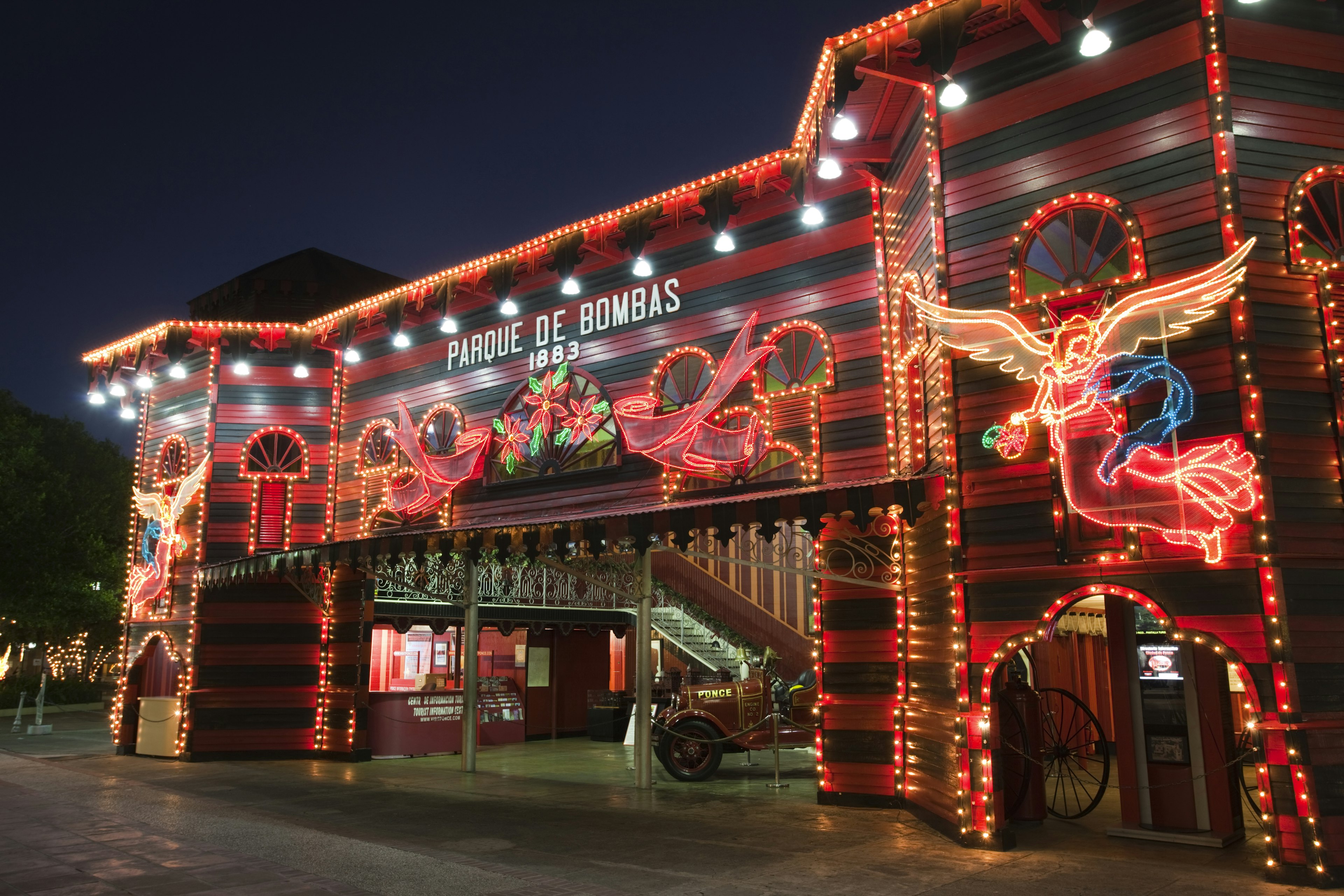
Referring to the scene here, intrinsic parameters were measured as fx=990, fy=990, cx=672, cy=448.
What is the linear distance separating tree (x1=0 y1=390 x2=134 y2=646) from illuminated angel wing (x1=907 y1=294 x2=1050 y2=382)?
Result: 29.8 meters

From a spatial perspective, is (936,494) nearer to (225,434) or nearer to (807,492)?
(807,492)

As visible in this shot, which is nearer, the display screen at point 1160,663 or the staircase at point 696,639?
the display screen at point 1160,663

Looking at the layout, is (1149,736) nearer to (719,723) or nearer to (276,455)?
(719,723)

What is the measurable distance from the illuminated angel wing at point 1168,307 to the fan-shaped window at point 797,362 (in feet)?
14.6

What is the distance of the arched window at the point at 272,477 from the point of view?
62.6 feet

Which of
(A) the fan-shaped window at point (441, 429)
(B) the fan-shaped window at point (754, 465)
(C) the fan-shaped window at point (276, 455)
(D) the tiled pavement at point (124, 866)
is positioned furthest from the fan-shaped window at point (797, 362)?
(C) the fan-shaped window at point (276, 455)

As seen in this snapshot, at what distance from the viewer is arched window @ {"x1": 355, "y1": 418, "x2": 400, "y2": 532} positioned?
18531 millimetres

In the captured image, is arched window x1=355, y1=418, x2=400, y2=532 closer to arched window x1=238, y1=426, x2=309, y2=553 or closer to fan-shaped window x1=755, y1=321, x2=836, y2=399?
arched window x1=238, y1=426, x2=309, y2=553

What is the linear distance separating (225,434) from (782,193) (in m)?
12.0

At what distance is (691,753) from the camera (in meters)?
14.5

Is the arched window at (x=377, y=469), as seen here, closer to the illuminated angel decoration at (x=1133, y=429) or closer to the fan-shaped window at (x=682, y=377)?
the fan-shaped window at (x=682, y=377)

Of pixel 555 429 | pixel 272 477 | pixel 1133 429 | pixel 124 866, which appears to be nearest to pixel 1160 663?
Answer: pixel 1133 429

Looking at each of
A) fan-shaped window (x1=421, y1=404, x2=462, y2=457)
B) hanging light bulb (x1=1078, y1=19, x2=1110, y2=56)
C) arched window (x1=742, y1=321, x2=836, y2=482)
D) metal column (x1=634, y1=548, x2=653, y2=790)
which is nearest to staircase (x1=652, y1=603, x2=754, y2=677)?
fan-shaped window (x1=421, y1=404, x2=462, y2=457)

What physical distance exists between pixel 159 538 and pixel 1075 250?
1752cm
